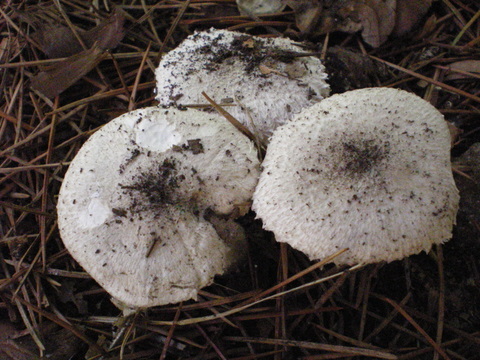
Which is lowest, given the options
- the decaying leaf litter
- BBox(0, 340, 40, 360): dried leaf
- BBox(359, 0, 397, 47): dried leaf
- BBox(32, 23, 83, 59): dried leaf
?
BBox(0, 340, 40, 360): dried leaf

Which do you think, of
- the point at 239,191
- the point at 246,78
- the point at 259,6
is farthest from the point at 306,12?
the point at 239,191

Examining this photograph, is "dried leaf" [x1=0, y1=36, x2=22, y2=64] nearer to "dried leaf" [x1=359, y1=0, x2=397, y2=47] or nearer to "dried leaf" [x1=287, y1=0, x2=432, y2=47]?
"dried leaf" [x1=287, y1=0, x2=432, y2=47]

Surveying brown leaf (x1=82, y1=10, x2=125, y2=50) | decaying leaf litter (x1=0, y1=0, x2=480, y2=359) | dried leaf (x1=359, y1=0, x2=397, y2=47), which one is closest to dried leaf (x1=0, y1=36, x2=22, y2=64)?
decaying leaf litter (x1=0, y1=0, x2=480, y2=359)

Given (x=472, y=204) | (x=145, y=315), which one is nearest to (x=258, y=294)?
(x=145, y=315)

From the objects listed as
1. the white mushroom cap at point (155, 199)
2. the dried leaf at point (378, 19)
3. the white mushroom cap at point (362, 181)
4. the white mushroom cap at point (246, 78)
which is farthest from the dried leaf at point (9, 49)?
the dried leaf at point (378, 19)

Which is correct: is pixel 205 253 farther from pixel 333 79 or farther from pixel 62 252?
pixel 333 79

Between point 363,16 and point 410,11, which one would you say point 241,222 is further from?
point 410,11
